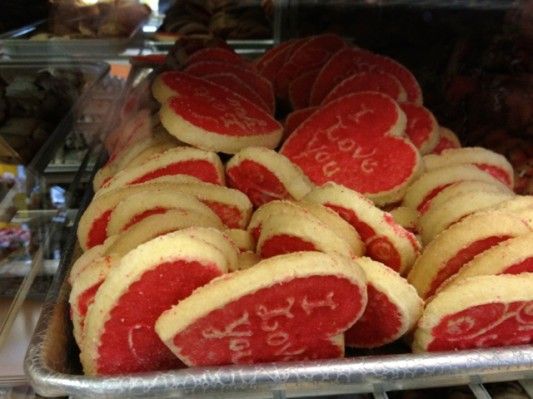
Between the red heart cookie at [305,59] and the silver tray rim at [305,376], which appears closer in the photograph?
the silver tray rim at [305,376]

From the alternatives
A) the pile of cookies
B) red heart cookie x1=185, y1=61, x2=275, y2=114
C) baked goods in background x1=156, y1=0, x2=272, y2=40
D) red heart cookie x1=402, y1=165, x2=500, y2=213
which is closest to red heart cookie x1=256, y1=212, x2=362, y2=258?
the pile of cookies

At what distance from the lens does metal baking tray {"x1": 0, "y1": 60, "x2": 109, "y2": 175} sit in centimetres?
155

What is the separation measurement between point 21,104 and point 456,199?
1184 millimetres

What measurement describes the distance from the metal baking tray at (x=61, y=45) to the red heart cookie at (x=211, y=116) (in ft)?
2.44

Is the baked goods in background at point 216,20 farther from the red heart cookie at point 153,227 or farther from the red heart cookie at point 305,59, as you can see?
the red heart cookie at point 153,227

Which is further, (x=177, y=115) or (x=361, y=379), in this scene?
(x=177, y=115)

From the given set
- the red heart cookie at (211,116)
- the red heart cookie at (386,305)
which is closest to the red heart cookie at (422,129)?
the red heart cookie at (211,116)

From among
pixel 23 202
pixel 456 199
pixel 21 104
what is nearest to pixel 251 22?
pixel 21 104

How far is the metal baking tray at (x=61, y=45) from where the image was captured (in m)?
1.86

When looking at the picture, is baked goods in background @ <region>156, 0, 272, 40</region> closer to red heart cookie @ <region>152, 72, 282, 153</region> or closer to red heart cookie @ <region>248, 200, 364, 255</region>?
red heart cookie @ <region>152, 72, 282, 153</region>

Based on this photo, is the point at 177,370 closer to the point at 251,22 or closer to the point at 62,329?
the point at 62,329

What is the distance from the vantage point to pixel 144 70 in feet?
6.37

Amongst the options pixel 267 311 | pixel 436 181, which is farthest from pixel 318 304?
pixel 436 181

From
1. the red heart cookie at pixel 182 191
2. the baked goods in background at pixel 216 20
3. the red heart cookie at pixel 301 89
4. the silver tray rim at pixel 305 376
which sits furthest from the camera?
the baked goods in background at pixel 216 20
